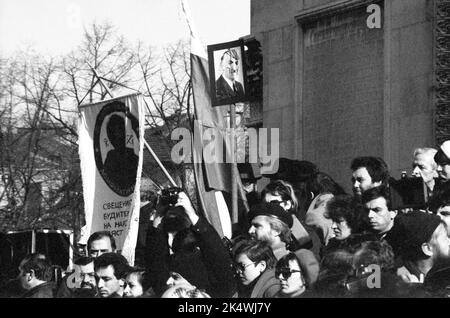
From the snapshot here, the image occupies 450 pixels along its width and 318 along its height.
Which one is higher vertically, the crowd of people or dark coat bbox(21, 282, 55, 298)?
the crowd of people

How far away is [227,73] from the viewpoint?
34.7ft

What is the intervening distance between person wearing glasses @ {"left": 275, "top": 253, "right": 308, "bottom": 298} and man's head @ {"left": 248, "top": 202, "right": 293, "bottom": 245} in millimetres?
386

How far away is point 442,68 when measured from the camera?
927cm

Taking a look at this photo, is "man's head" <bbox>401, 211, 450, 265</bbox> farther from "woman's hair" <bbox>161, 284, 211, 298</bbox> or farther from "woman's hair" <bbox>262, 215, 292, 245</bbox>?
"woman's hair" <bbox>161, 284, 211, 298</bbox>

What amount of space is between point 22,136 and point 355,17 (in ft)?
43.8

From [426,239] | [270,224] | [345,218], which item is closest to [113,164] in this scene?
[270,224]

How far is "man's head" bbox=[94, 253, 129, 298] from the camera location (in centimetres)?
869

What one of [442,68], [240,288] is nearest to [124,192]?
[240,288]

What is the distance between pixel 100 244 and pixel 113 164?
1191mm

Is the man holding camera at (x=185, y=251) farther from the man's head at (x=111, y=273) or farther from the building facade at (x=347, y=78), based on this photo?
the building facade at (x=347, y=78)

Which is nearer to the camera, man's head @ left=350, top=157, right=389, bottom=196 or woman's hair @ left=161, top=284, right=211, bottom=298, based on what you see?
man's head @ left=350, top=157, right=389, bottom=196

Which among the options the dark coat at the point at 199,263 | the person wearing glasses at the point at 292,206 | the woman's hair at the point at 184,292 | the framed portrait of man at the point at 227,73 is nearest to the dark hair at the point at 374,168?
the person wearing glasses at the point at 292,206

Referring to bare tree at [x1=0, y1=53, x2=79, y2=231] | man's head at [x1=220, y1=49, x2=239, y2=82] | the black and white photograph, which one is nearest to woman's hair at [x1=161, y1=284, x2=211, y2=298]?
the black and white photograph
